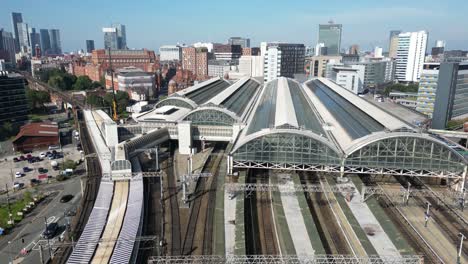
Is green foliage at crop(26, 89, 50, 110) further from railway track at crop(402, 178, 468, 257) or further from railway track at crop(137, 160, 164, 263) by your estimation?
railway track at crop(402, 178, 468, 257)

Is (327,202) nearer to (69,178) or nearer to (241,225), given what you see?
(241,225)

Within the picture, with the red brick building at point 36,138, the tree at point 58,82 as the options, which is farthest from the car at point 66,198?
the tree at point 58,82

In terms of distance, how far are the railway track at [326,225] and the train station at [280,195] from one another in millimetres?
115

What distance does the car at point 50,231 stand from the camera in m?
36.0

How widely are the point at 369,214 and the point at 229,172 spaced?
18.2 metres

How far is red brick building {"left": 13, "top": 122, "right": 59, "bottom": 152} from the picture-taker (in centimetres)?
6588

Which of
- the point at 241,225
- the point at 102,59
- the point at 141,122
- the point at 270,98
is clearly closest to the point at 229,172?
the point at 241,225

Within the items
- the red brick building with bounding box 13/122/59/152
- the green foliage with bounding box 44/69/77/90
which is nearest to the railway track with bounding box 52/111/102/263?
the red brick building with bounding box 13/122/59/152

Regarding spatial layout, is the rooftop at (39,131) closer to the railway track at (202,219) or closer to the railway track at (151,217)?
the railway track at (151,217)

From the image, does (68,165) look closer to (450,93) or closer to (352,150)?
(352,150)

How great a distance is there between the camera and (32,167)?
58.2m

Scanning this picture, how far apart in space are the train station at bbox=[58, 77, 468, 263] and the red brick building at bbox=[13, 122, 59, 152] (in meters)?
15.6

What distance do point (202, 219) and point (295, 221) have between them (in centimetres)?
998

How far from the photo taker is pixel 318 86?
101 metres
